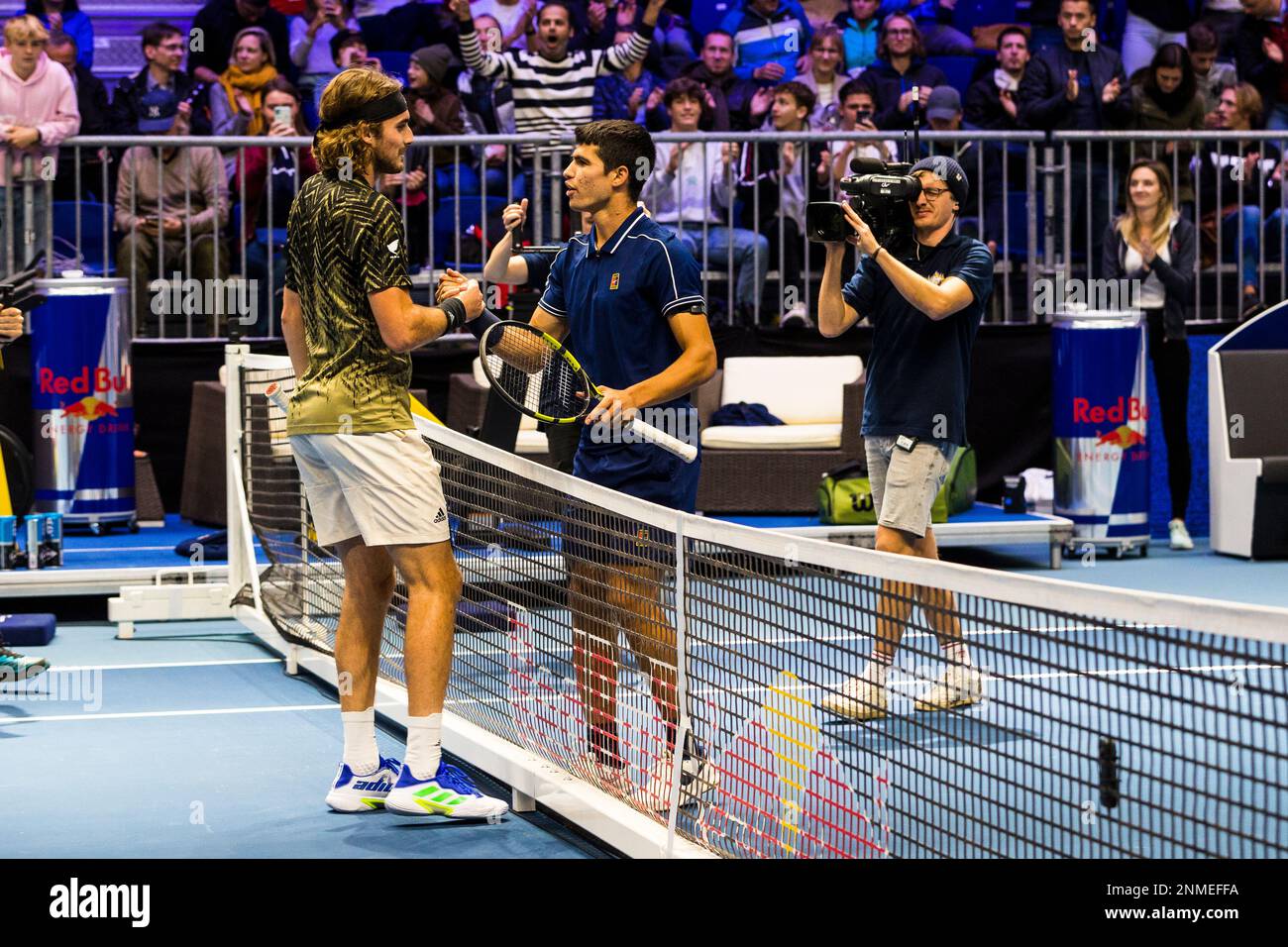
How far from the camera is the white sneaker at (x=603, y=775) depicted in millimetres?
5430

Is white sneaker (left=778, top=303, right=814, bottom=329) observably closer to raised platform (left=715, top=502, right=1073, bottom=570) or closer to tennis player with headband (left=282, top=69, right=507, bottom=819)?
raised platform (left=715, top=502, right=1073, bottom=570)

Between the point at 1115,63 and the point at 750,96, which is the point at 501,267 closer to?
the point at 750,96

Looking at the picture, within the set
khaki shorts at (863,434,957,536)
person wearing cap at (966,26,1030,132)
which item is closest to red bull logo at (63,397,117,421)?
khaki shorts at (863,434,957,536)

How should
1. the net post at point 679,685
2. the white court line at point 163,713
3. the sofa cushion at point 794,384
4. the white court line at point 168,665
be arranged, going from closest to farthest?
1. the net post at point 679,685
2. the white court line at point 163,713
3. the white court line at point 168,665
4. the sofa cushion at point 794,384

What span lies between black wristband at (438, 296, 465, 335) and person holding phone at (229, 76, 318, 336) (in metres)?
6.77

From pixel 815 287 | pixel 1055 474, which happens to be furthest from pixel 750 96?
pixel 1055 474

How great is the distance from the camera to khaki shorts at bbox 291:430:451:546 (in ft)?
17.2

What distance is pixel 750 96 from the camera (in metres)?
13.4

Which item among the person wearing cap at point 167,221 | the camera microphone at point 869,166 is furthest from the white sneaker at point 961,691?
the person wearing cap at point 167,221

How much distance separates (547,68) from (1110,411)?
4.61 m

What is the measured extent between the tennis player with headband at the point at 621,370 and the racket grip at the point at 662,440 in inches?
2.3

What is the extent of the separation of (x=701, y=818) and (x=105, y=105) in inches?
373

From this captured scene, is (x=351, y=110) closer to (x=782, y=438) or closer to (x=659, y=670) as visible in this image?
(x=659, y=670)

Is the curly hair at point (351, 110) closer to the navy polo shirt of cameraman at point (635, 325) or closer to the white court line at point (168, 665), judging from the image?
the navy polo shirt of cameraman at point (635, 325)
